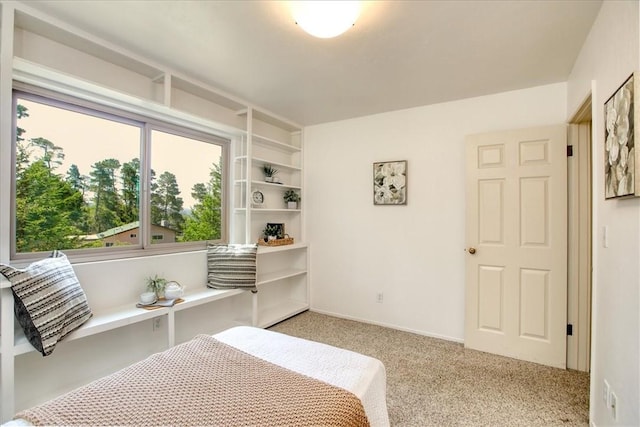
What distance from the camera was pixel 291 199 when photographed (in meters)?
3.91

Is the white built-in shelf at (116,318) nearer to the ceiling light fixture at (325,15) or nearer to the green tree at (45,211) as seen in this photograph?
the green tree at (45,211)

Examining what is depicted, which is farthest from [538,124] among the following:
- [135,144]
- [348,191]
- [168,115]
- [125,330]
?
[125,330]

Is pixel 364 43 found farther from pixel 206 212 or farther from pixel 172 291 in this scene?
pixel 172 291

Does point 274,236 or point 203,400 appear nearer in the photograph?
point 203,400

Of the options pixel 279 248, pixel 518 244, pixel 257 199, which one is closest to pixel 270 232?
pixel 279 248

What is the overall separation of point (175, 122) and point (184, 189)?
25.3 inches

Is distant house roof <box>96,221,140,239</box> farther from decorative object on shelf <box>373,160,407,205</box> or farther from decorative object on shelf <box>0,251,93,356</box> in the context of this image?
decorative object on shelf <box>373,160,407,205</box>

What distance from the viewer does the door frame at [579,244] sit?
2.39 metres

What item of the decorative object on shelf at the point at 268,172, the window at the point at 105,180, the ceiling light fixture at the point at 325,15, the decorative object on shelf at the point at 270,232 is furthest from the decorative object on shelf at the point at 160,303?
the ceiling light fixture at the point at 325,15

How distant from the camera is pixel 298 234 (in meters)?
4.06

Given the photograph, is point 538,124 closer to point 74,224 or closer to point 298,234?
point 298,234

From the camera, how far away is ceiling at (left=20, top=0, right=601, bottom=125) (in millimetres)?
1720

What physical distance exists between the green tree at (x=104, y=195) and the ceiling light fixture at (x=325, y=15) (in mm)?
1892

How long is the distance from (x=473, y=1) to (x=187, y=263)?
9.49 ft
